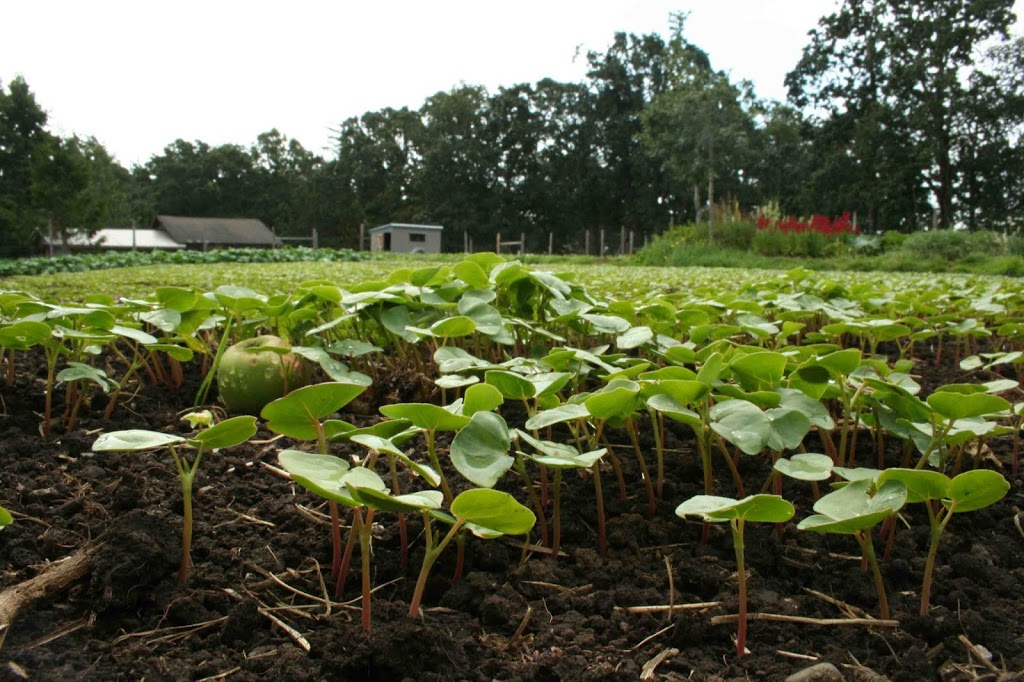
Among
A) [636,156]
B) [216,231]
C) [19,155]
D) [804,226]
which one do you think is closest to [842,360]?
[804,226]

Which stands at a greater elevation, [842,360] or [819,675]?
Answer: [842,360]

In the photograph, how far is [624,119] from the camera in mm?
42906

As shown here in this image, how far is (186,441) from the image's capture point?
1.06 metres

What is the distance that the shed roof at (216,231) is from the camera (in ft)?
147

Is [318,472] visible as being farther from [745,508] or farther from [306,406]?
[745,508]

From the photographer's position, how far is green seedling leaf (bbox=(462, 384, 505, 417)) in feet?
3.78

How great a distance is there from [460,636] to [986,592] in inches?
35.6

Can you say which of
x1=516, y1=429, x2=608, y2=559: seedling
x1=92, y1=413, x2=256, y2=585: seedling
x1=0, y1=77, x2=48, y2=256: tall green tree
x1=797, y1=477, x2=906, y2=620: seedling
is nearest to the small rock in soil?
x1=797, y1=477, x2=906, y2=620: seedling

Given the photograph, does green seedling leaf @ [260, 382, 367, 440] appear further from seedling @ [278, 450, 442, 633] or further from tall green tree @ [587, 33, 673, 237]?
tall green tree @ [587, 33, 673, 237]

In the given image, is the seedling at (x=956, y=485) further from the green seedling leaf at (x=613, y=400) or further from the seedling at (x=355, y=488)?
the seedling at (x=355, y=488)

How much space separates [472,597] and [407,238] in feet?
117

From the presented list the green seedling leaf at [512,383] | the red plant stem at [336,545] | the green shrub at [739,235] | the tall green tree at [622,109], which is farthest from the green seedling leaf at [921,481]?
the tall green tree at [622,109]

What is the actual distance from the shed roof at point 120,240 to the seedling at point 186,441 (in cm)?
3569

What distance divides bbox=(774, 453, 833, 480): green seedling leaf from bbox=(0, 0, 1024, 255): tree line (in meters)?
17.8
